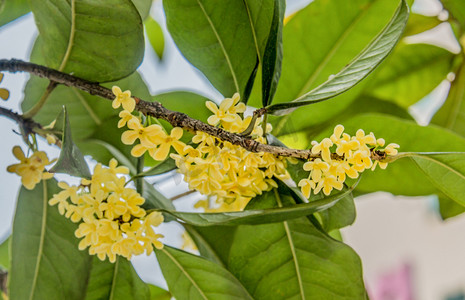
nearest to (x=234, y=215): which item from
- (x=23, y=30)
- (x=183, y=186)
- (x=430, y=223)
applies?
(x=183, y=186)

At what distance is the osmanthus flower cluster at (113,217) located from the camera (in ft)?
1.43

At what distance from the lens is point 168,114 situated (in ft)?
1.35

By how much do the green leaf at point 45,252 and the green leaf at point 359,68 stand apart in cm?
27

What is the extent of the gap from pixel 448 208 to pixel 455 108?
179 mm

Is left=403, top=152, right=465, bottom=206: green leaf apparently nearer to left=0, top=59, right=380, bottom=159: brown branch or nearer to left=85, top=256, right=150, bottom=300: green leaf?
left=0, top=59, right=380, bottom=159: brown branch

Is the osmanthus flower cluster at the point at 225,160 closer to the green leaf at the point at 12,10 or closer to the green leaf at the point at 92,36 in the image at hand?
the green leaf at the point at 92,36

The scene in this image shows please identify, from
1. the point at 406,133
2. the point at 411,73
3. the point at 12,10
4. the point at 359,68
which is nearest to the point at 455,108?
the point at 411,73

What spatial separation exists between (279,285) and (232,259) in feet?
0.18

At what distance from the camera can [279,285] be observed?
0.51m

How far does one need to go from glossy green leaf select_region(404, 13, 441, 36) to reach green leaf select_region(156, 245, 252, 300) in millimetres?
500

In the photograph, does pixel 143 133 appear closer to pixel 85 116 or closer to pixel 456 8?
pixel 85 116

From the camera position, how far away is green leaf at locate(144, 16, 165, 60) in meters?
0.94

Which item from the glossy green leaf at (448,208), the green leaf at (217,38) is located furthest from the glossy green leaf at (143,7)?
the glossy green leaf at (448,208)

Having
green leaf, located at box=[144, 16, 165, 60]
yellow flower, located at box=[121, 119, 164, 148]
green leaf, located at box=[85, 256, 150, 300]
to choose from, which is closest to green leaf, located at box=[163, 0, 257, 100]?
yellow flower, located at box=[121, 119, 164, 148]
